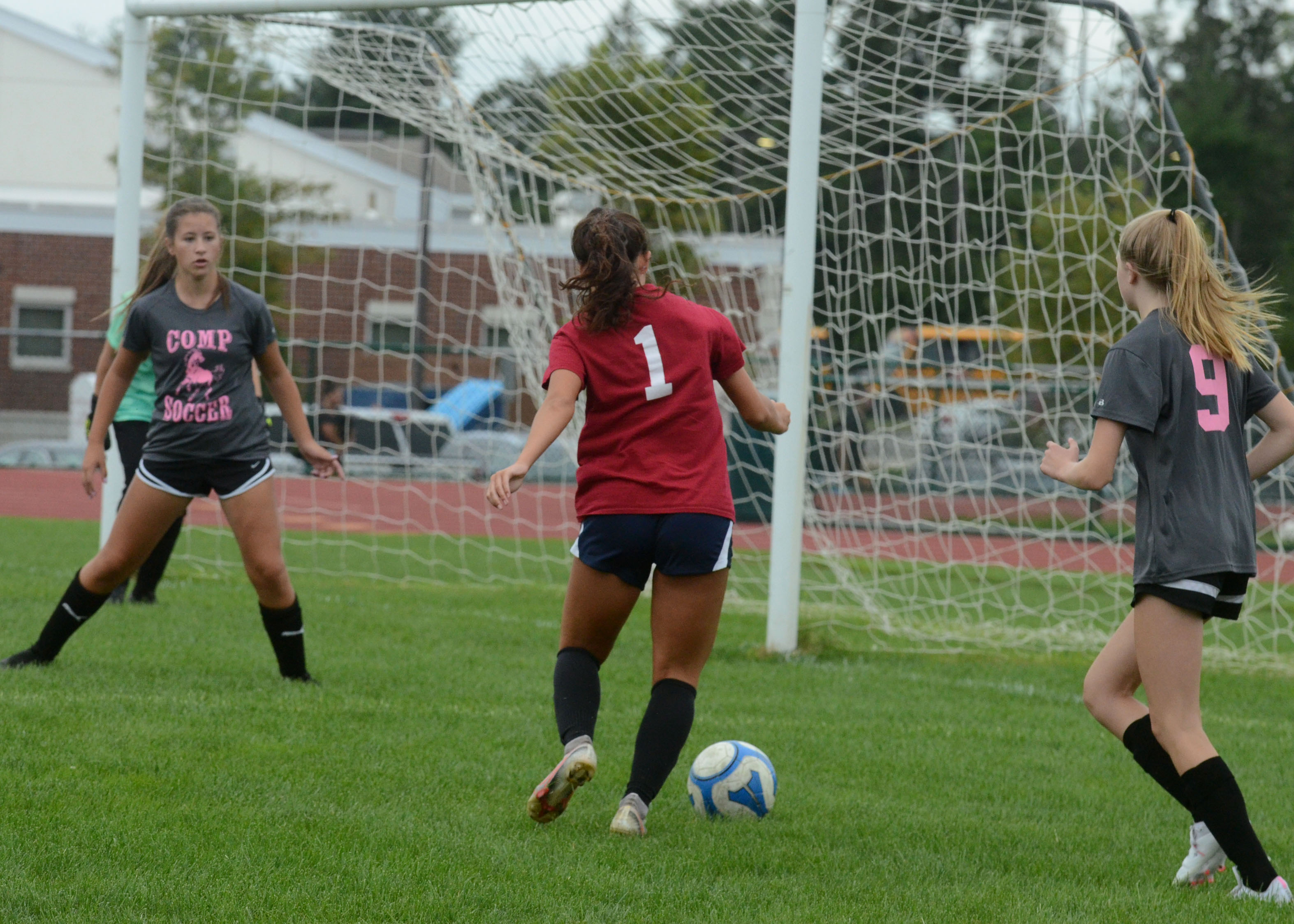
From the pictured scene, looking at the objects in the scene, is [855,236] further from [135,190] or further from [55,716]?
[55,716]

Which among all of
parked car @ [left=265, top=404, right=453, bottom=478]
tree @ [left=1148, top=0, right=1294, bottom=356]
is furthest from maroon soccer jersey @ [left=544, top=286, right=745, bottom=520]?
tree @ [left=1148, top=0, right=1294, bottom=356]

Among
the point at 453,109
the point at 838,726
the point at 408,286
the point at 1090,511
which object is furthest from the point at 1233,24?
the point at 838,726

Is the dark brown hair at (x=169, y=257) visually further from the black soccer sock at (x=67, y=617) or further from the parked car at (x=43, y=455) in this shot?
the parked car at (x=43, y=455)

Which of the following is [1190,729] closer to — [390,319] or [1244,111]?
[390,319]

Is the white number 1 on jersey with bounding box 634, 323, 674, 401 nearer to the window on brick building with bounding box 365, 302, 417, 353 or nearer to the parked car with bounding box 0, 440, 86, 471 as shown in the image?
the window on brick building with bounding box 365, 302, 417, 353

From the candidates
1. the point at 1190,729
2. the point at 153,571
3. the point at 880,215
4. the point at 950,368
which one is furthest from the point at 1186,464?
the point at 880,215

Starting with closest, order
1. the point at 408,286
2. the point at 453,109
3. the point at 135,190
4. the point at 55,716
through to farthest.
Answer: the point at 55,716 → the point at 135,190 → the point at 453,109 → the point at 408,286

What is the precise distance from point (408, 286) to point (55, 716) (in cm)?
2190

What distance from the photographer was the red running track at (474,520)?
1044 centimetres

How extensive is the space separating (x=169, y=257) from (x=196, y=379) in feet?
2.30

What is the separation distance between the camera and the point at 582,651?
3.91 m

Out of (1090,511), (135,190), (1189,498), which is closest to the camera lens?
(1189,498)

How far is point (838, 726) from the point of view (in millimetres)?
5586

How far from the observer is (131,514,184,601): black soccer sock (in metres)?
7.80
